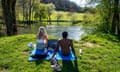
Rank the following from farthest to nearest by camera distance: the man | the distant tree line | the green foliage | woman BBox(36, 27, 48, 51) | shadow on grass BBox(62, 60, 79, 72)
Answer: the distant tree line → the green foliage → woman BBox(36, 27, 48, 51) → the man → shadow on grass BBox(62, 60, 79, 72)

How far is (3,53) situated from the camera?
44.5 ft

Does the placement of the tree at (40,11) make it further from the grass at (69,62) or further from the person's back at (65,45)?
the person's back at (65,45)

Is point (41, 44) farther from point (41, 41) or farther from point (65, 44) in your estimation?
point (65, 44)

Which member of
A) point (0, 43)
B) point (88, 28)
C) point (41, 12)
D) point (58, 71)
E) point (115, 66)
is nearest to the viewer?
point (58, 71)

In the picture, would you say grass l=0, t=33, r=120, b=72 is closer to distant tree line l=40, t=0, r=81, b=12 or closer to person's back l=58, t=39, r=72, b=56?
person's back l=58, t=39, r=72, b=56

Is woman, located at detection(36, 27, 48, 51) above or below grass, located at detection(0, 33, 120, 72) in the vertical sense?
above

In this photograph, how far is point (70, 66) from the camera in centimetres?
1148

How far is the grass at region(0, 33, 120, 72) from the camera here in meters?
11.3

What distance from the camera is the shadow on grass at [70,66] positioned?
11094 mm

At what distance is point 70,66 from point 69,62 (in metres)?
0.45

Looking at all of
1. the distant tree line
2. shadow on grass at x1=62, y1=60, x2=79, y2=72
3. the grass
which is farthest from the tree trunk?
the distant tree line

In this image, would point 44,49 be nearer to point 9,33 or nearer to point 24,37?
point 24,37

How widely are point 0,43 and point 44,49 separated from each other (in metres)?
3.56

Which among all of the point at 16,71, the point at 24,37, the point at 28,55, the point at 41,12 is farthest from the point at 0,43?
the point at 41,12
